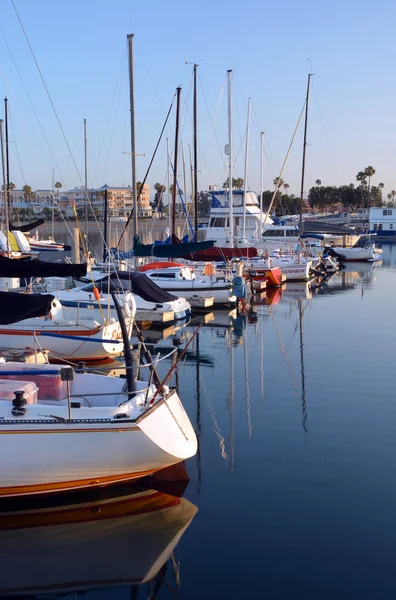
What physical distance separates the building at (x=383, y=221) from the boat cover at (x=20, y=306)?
274 ft

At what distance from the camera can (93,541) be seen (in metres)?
8.18

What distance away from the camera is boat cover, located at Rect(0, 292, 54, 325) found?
13.1 m

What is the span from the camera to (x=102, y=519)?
345 inches

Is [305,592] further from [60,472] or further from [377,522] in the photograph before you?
[60,472]

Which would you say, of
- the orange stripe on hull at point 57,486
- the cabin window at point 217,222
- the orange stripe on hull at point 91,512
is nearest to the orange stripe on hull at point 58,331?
the orange stripe on hull at point 91,512

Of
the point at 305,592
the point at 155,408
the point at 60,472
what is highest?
the point at 155,408

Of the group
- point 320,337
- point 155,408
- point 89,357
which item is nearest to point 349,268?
point 320,337

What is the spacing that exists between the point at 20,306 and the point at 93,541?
654cm

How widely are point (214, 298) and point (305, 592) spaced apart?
21607 mm

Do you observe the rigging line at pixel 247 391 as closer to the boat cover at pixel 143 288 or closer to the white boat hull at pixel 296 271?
the boat cover at pixel 143 288

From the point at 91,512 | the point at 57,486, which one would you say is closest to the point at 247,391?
the point at 91,512

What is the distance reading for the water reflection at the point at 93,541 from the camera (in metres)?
7.39

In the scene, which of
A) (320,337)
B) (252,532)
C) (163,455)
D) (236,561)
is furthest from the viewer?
(320,337)

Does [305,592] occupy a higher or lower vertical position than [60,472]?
lower
